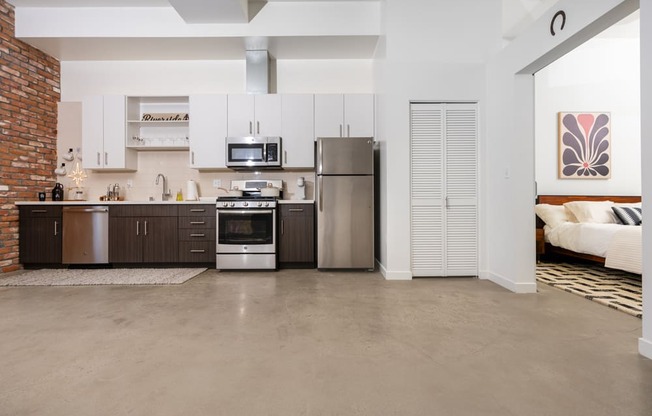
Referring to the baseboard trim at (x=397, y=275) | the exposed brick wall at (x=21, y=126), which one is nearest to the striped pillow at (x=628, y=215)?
the baseboard trim at (x=397, y=275)

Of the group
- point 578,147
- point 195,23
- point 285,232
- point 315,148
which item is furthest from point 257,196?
point 578,147

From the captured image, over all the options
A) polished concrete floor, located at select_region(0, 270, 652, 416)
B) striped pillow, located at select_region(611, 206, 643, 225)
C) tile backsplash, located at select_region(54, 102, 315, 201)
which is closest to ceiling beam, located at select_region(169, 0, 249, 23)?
tile backsplash, located at select_region(54, 102, 315, 201)

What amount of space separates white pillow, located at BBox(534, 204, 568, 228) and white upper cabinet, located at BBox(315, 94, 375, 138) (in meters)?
2.98

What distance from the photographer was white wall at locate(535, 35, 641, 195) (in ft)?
19.1

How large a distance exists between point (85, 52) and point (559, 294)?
681 centimetres

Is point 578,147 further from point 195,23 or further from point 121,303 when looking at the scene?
point 121,303

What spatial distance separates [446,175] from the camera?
4141mm

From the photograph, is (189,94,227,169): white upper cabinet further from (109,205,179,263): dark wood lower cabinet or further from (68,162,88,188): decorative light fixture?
(68,162,88,188): decorative light fixture

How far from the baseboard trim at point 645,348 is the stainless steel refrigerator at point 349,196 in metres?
2.76

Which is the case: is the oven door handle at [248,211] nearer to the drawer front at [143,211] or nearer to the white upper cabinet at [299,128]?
the drawer front at [143,211]

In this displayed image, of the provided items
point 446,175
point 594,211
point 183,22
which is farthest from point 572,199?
point 183,22

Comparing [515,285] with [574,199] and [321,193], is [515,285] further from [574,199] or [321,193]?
[574,199]

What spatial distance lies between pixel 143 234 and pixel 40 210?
1409 mm

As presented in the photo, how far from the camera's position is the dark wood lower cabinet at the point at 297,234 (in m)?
4.75
